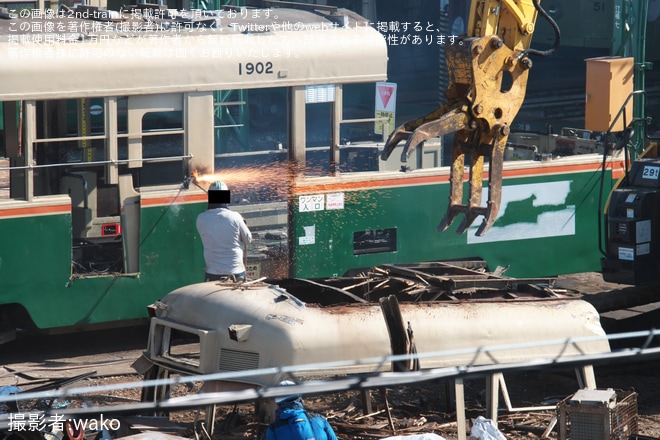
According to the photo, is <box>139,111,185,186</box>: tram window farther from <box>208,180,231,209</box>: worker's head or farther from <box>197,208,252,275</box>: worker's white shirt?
<box>197,208,252,275</box>: worker's white shirt

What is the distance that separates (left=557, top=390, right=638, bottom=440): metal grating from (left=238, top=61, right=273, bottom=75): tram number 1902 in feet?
17.1

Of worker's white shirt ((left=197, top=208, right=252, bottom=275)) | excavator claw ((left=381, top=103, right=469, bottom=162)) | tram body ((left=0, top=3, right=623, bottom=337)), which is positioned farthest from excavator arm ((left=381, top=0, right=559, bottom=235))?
tram body ((left=0, top=3, right=623, bottom=337))

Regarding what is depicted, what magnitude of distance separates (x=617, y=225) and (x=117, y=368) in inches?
196

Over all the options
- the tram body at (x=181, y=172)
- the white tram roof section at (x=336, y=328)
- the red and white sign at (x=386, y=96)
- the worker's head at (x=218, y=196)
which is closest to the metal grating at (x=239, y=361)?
the white tram roof section at (x=336, y=328)

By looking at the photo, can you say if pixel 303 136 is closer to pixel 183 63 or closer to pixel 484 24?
pixel 183 63

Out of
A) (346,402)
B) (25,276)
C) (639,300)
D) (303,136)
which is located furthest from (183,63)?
(639,300)

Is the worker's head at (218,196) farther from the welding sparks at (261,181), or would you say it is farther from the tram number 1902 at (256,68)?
the tram number 1902 at (256,68)

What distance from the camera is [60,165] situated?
440 inches

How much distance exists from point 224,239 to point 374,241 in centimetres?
225

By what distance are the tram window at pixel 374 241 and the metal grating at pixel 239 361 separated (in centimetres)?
416

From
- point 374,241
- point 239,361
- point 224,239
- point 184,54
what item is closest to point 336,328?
point 239,361

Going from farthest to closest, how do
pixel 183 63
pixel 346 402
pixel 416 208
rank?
pixel 416 208 < pixel 183 63 < pixel 346 402

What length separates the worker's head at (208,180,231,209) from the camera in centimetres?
1141

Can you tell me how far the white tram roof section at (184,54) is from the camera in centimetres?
1140
